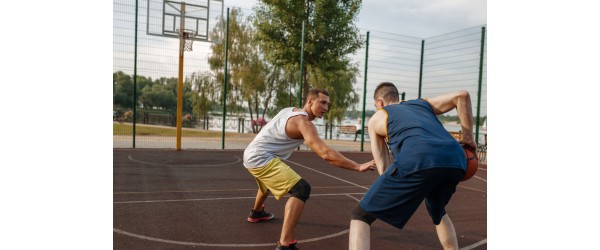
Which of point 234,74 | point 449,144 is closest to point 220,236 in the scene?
point 449,144

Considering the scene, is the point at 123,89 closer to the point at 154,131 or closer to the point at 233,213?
the point at 154,131

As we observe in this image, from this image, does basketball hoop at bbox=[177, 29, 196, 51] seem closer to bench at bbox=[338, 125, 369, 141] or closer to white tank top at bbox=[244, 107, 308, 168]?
white tank top at bbox=[244, 107, 308, 168]

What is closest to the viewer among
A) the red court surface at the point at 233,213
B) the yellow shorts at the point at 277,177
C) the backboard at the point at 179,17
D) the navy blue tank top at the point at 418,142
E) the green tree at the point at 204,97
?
the navy blue tank top at the point at 418,142

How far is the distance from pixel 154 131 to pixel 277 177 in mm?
8933

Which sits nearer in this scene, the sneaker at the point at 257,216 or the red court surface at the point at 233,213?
the red court surface at the point at 233,213

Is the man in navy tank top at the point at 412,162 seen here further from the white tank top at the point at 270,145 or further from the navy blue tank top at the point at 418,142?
the white tank top at the point at 270,145

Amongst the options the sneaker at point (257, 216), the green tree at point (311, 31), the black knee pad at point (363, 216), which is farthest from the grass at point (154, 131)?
the black knee pad at point (363, 216)

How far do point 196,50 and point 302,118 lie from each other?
7.87 meters

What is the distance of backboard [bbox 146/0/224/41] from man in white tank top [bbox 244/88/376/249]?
24.8ft

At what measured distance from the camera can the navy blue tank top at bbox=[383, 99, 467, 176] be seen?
2252 mm

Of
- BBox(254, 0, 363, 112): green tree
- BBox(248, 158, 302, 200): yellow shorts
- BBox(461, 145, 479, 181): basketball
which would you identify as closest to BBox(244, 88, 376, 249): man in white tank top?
BBox(248, 158, 302, 200): yellow shorts

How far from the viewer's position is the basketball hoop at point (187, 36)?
32.8 feet

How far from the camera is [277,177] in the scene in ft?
10.9
